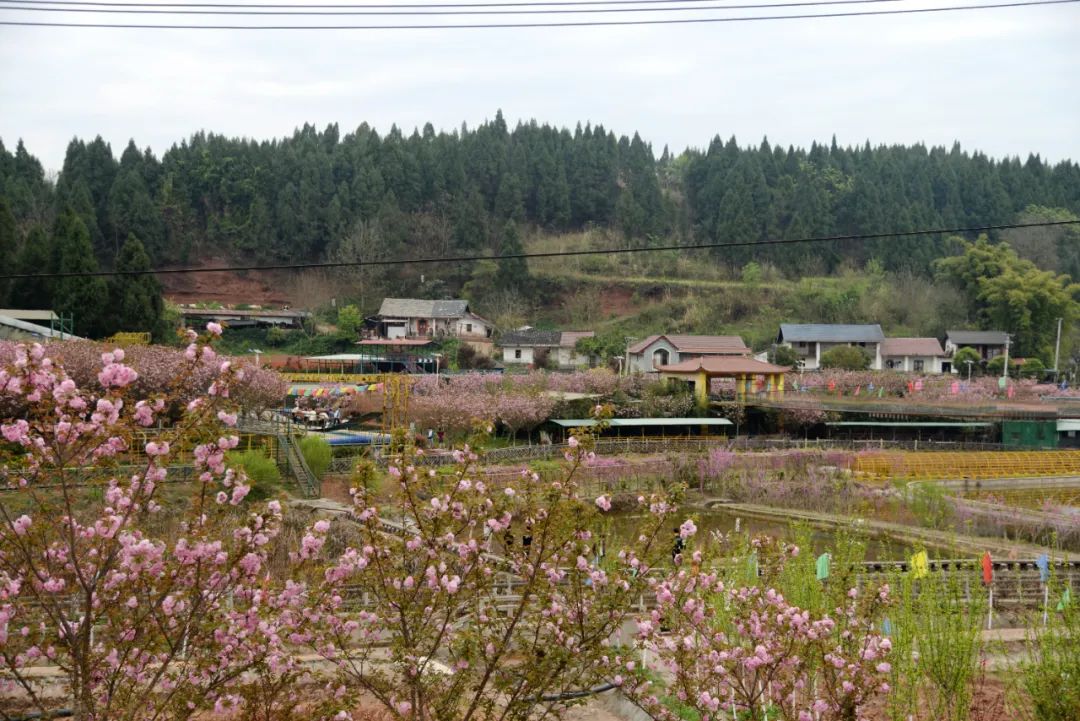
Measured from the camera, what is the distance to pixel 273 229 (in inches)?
2402

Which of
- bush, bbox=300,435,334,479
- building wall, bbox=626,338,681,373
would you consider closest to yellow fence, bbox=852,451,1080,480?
bush, bbox=300,435,334,479

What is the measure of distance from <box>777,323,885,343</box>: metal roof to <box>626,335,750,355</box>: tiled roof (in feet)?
17.1

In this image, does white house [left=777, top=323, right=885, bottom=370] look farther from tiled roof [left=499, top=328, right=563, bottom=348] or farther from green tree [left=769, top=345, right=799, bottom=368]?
tiled roof [left=499, top=328, right=563, bottom=348]

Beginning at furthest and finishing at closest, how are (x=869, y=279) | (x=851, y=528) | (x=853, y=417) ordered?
(x=869, y=279) < (x=853, y=417) < (x=851, y=528)

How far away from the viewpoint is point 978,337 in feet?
157

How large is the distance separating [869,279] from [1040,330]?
13070 mm

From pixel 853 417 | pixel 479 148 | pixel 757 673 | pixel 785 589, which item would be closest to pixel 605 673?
pixel 757 673

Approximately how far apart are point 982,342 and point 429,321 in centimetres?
2777

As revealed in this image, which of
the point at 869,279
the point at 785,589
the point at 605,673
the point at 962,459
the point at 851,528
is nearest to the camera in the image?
the point at 605,673

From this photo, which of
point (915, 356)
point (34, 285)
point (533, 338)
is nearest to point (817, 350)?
point (915, 356)

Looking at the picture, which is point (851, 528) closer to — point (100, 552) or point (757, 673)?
point (757, 673)

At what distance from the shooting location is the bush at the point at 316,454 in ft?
73.8

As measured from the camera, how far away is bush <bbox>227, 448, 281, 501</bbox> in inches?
789

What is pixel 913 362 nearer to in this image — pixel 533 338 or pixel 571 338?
pixel 571 338
